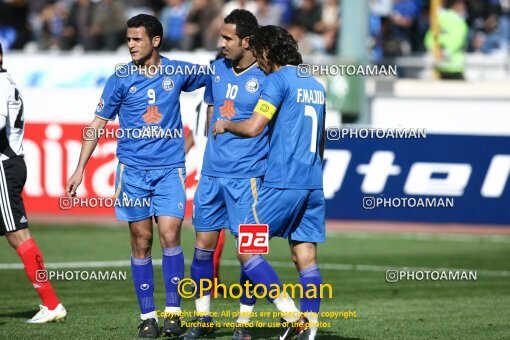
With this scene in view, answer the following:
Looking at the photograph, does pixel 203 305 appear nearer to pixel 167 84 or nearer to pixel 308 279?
pixel 308 279

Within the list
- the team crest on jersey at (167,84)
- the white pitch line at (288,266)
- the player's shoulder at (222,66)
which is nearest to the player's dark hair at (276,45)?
the player's shoulder at (222,66)

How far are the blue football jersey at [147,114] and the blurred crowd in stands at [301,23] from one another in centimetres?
1332

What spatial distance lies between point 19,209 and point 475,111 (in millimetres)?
10751

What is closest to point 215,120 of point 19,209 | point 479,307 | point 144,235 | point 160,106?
point 160,106

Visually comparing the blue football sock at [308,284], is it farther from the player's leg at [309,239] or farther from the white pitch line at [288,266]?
the white pitch line at [288,266]

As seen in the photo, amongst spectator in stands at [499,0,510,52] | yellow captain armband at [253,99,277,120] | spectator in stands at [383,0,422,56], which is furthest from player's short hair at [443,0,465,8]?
yellow captain armband at [253,99,277,120]

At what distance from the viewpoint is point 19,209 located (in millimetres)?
10422

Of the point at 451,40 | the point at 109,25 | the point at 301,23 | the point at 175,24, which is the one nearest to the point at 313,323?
the point at 451,40

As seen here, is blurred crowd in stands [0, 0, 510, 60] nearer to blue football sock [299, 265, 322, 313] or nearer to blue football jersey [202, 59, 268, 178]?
blue football jersey [202, 59, 268, 178]

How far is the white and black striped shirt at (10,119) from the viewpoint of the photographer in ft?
33.8

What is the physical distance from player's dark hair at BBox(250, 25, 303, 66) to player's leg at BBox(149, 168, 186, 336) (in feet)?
4.65

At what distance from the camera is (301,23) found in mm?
23719

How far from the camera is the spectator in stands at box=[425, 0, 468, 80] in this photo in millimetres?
22453

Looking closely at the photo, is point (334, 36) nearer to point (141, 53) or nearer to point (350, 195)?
point (350, 195)
